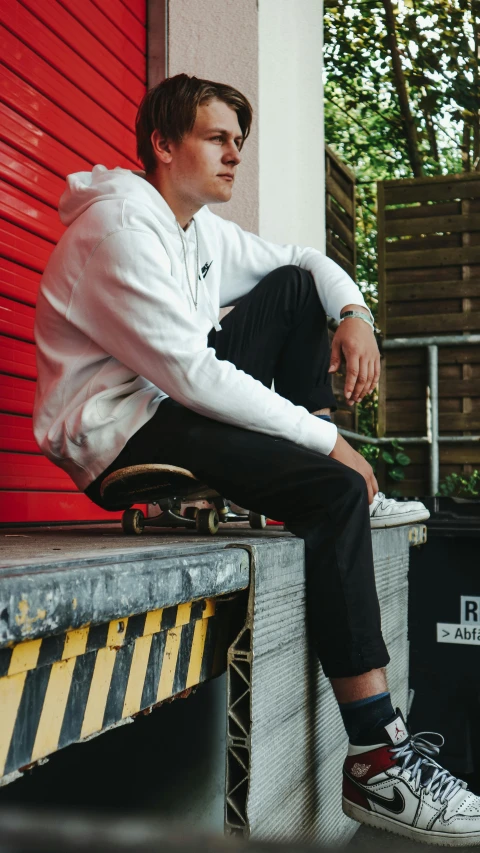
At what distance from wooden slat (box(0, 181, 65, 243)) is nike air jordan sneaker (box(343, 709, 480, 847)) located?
2.01 m

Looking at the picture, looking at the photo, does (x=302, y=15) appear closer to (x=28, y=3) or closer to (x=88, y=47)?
(x=88, y=47)

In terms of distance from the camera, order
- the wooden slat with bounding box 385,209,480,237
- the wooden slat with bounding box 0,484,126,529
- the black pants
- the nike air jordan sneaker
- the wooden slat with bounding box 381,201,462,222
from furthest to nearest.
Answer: the wooden slat with bounding box 381,201,462,222
the wooden slat with bounding box 385,209,480,237
the wooden slat with bounding box 0,484,126,529
the black pants
the nike air jordan sneaker

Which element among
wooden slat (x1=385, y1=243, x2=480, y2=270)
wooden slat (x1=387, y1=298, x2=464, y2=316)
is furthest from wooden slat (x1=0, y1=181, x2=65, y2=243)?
wooden slat (x1=385, y1=243, x2=480, y2=270)

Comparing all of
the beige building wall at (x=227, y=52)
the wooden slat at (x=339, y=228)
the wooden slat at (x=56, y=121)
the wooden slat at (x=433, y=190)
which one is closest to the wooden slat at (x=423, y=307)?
the wooden slat at (x=339, y=228)

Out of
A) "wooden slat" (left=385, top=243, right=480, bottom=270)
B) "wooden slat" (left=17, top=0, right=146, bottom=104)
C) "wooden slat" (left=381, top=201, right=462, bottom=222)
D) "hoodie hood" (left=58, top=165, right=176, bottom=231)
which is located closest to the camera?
"hoodie hood" (left=58, top=165, right=176, bottom=231)

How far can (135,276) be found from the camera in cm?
167

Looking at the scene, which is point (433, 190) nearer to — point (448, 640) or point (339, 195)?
point (339, 195)

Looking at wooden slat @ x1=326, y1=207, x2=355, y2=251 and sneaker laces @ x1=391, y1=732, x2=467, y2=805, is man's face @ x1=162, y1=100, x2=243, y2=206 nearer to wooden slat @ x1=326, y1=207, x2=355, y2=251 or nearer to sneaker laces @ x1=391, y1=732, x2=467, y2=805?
sneaker laces @ x1=391, y1=732, x2=467, y2=805

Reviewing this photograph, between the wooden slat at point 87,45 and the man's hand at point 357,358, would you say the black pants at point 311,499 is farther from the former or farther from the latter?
the wooden slat at point 87,45

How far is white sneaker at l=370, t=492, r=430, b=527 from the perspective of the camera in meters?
2.22

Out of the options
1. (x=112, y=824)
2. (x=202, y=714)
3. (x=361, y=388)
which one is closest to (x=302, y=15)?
(x=361, y=388)

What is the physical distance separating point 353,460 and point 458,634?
1289 millimetres

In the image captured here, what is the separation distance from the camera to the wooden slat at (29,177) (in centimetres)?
269

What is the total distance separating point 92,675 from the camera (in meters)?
0.92
